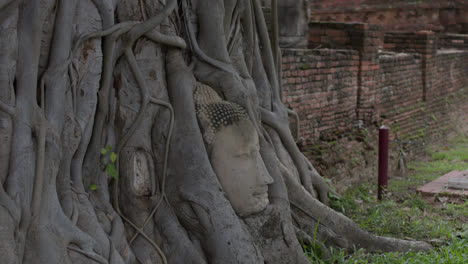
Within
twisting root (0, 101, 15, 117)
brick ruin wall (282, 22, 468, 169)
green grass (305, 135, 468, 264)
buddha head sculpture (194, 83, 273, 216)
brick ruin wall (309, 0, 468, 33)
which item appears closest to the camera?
twisting root (0, 101, 15, 117)

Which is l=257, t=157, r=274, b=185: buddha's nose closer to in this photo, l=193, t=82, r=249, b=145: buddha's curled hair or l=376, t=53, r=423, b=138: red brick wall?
l=193, t=82, r=249, b=145: buddha's curled hair

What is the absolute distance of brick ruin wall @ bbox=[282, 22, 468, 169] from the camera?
22.8 feet

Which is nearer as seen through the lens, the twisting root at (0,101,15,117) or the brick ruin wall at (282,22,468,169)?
the twisting root at (0,101,15,117)

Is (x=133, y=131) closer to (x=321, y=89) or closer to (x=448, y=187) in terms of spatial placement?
(x=321, y=89)

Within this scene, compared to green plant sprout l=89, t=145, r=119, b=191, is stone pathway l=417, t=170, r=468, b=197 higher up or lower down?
lower down

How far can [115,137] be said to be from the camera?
332 centimetres

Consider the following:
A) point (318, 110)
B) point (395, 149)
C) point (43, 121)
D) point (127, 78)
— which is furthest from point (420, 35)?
point (43, 121)

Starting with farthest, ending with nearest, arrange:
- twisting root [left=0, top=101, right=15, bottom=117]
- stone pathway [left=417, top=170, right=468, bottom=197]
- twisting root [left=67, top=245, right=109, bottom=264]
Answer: stone pathway [left=417, top=170, right=468, bottom=197] < twisting root [left=67, top=245, right=109, bottom=264] < twisting root [left=0, top=101, right=15, bottom=117]

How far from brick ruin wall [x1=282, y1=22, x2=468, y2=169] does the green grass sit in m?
0.97

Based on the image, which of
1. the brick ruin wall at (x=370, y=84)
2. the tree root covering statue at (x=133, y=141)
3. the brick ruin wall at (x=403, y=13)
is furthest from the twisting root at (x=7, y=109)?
the brick ruin wall at (x=403, y=13)

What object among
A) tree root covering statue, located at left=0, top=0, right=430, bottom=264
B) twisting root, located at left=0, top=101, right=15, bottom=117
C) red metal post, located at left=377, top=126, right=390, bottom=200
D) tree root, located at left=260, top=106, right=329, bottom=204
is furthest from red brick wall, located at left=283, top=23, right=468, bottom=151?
twisting root, located at left=0, top=101, right=15, bottom=117

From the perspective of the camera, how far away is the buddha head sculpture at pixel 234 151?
3549mm

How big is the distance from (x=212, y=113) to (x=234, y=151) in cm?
25

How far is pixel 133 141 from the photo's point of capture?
3322mm
